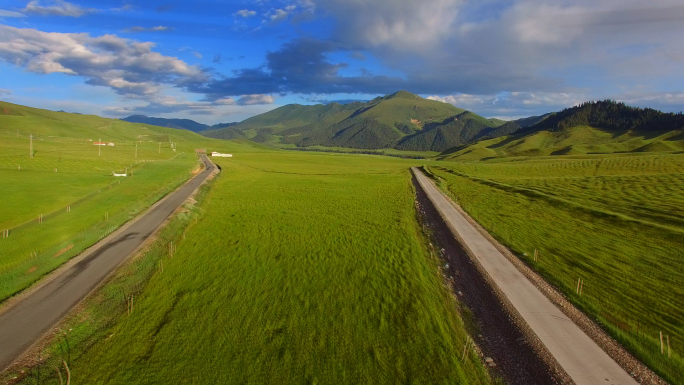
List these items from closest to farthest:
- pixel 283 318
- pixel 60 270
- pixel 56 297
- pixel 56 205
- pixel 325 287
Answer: pixel 283 318, pixel 56 297, pixel 325 287, pixel 60 270, pixel 56 205

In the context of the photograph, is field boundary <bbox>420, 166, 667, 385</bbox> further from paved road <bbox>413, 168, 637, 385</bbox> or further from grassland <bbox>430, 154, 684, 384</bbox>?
grassland <bbox>430, 154, 684, 384</bbox>

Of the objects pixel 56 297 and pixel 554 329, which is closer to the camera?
pixel 554 329

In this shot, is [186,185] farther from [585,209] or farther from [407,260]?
[585,209]

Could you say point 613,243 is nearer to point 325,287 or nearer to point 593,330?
point 593,330

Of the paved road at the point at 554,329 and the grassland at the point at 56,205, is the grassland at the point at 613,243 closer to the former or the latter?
the paved road at the point at 554,329

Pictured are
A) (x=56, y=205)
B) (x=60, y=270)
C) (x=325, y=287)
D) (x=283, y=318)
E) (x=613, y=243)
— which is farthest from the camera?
(x=56, y=205)

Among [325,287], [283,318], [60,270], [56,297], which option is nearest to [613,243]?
[325,287]

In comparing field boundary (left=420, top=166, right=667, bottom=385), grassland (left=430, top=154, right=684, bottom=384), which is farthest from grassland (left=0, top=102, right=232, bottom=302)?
grassland (left=430, top=154, right=684, bottom=384)
